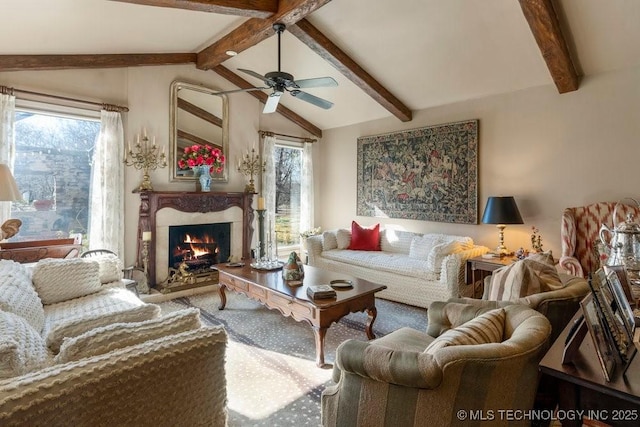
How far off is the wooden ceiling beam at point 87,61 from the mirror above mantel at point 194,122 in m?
0.36

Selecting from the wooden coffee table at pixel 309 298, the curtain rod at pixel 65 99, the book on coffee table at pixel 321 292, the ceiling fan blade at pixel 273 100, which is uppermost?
the curtain rod at pixel 65 99

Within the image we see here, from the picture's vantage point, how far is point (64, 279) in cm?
277

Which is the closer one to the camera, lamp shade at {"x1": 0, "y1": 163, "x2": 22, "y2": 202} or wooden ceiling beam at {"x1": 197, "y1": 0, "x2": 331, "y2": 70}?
lamp shade at {"x1": 0, "y1": 163, "x2": 22, "y2": 202}

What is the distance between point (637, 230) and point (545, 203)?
96.3 inches

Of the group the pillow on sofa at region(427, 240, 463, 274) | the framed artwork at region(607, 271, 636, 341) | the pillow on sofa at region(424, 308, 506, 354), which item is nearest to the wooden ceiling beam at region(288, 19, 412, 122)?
the pillow on sofa at region(427, 240, 463, 274)

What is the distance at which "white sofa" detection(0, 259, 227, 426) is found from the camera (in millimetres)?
1014

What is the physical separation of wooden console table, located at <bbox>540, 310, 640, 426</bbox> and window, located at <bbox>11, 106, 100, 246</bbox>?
480 centimetres

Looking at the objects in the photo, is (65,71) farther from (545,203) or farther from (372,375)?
(545,203)

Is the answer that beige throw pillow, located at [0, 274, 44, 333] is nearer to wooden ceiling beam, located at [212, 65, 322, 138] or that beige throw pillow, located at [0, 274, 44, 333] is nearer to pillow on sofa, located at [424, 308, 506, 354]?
pillow on sofa, located at [424, 308, 506, 354]

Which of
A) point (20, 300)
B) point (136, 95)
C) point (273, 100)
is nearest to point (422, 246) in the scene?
point (273, 100)

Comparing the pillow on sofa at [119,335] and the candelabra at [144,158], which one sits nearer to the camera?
the pillow on sofa at [119,335]

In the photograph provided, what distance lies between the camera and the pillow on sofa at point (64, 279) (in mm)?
2684

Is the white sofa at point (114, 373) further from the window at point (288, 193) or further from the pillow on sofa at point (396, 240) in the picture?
the window at point (288, 193)

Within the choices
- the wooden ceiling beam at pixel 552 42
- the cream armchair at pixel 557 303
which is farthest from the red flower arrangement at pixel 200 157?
the cream armchair at pixel 557 303
